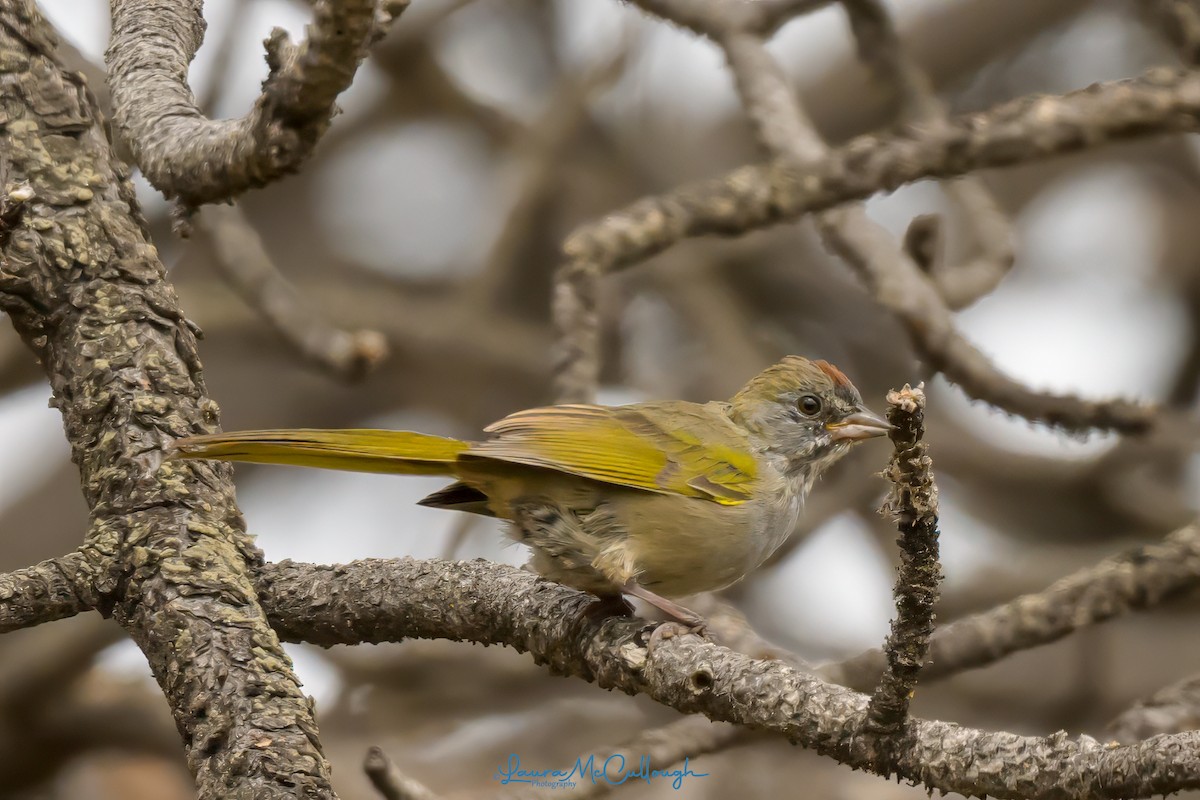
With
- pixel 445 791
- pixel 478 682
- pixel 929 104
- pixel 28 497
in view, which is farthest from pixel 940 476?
pixel 28 497

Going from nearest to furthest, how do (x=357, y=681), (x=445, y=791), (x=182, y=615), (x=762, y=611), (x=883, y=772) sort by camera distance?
1. (x=883, y=772)
2. (x=182, y=615)
3. (x=445, y=791)
4. (x=357, y=681)
5. (x=762, y=611)

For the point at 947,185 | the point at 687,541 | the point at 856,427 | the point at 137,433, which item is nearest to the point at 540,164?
the point at 947,185

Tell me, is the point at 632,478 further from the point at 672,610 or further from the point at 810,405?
the point at 810,405

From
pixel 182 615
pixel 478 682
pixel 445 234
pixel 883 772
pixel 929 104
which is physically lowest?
pixel 883 772

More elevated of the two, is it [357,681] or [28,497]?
[28,497]

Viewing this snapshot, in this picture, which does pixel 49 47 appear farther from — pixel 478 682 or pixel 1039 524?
pixel 1039 524

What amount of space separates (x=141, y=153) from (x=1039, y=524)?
5.02 metres

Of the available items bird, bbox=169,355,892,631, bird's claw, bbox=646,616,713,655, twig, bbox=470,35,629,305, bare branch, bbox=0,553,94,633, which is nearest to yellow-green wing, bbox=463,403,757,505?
bird, bbox=169,355,892,631

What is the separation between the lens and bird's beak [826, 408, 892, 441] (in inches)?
155

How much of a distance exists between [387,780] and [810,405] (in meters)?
2.06

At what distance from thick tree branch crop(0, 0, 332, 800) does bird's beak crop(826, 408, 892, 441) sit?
1.93 metres

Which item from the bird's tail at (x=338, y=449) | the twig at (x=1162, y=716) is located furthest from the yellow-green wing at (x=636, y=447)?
the twig at (x=1162, y=716)

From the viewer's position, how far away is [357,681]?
17.8 ft

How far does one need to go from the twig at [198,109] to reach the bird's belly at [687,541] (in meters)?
1.30
